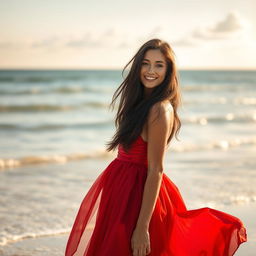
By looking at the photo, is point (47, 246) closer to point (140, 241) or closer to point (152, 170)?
point (140, 241)

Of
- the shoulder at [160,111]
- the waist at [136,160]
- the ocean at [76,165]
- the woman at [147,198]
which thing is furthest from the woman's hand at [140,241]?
the ocean at [76,165]

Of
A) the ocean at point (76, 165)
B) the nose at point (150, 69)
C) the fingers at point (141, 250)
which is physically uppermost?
the nose at point (150, 69)

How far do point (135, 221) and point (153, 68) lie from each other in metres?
0.94

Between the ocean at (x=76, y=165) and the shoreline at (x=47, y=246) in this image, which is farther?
the ocean at (x=76, y=165)

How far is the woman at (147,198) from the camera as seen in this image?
2770 mm

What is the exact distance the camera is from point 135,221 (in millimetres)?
2854

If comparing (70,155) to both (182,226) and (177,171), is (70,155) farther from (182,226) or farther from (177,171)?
(182,226)

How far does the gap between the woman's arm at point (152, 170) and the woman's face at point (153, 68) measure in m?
0.23

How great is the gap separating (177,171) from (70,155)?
254 cm

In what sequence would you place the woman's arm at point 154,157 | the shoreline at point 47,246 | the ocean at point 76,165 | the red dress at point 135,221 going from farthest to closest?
the ocean at point 76,165
the shoreline at point 47,246
the red dress at point 135,221
the woman's arm at point 154,157

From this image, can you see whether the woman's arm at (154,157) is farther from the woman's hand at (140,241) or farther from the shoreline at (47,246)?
the shoreline at (47,246)

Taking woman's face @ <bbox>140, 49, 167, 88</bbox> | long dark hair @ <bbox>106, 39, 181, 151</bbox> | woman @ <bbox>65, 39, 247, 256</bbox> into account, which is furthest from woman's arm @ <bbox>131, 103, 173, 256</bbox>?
woman's face @ <bbox>140, 49, 167, 88</bbox>

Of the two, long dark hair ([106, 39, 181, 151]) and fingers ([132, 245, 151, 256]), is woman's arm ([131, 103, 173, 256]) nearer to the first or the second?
fingers ([132, 245, 151, 256])

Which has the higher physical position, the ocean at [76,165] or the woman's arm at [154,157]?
the woman's arm at [154,157]
